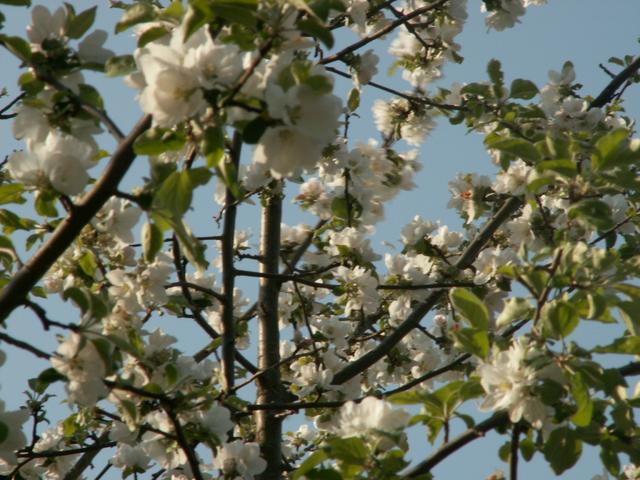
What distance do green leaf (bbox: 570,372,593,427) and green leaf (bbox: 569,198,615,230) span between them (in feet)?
1.39

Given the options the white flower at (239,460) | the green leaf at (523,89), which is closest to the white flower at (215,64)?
the white flower at (239,460)

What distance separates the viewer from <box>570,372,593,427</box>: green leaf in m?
2.11

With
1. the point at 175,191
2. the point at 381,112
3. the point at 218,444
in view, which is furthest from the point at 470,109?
the point at 175,191

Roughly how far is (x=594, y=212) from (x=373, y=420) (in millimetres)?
774

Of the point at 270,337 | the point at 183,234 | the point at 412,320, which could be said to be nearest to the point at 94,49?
the point at 183,234

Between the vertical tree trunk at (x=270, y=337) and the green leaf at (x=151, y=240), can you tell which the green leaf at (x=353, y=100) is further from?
the green leaf at (x=151, y=240)

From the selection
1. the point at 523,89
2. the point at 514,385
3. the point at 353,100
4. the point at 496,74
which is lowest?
the point at 514,385

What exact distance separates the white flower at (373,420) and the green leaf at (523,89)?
73.8 inches

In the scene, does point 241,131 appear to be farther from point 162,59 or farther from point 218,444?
point 218,444

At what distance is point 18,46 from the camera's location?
2193 millimetres

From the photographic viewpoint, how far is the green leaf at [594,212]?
2.33 metres

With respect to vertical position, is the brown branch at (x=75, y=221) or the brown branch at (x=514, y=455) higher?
the brown branch at (x=75, y=221)

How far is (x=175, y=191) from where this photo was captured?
6.45 feet

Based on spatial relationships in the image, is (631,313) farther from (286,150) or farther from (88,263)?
(88,263)
